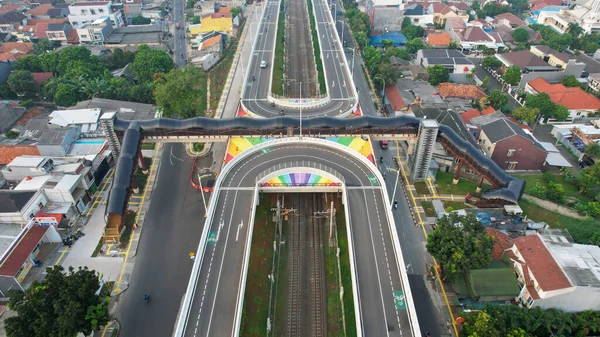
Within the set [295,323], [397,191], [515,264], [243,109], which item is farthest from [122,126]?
[515,264]

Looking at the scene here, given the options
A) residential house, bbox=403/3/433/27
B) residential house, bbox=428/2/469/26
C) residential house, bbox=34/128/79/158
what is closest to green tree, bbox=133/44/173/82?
residential house, bbox=34/128/79/158

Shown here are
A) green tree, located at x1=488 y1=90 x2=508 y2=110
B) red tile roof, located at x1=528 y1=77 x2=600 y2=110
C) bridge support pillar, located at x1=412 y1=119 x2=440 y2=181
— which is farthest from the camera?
green tree, located at x1=488 y1=90 x2=508 y2=110

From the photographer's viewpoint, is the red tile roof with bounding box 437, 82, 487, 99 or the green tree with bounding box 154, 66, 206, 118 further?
the red tile roof with bounding box 437, 82, 487, 99

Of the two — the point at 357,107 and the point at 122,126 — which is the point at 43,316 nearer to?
the point at 122,126

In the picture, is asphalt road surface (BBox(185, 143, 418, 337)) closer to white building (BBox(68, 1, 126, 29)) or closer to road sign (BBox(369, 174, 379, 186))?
road sign (BBox(369, 174, 379, 186))

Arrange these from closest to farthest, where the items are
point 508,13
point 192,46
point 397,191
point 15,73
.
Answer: point 397,191
point 15,73
point 192,46
point 508,13

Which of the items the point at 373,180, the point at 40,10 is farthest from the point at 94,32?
the point at 373,180

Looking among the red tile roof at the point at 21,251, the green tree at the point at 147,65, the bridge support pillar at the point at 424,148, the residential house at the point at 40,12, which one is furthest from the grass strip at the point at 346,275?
the residential house at the point at 40,12
